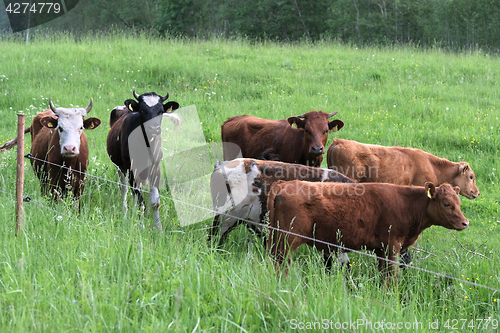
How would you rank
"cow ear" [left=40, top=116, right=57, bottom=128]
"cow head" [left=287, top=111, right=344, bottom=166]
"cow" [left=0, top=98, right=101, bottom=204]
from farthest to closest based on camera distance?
"cow head" [left=287, top=111, right=344, bottom=166] < "cow ear" [left=40, top=116, right=57, bottom=128] < "cow" [left=0, top=98, right=101, bottom=204]

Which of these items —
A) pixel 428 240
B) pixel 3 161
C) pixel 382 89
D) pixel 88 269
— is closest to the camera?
pixel 88 269

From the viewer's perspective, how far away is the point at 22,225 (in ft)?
14.6

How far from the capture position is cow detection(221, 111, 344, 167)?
7430mm

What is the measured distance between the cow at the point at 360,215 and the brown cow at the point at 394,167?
1.91 m

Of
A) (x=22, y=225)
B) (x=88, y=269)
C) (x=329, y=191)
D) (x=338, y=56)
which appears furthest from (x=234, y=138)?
(x=338, y=56)

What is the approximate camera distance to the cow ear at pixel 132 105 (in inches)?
273

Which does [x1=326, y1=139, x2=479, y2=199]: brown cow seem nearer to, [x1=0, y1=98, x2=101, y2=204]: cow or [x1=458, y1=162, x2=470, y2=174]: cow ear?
[x1=458, y1=162, x2=470, y2=174]: cow ear

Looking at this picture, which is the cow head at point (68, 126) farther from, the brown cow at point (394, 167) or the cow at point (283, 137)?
the brown cow at point (394, 167)

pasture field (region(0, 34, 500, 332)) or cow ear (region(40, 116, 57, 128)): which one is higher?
cow ear (region(40, 116, 57, 128))

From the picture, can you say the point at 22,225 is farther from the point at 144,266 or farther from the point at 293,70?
the point at 293,70

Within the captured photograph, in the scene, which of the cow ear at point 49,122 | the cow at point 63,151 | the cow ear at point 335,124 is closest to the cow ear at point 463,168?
the cow ear at point 335,124

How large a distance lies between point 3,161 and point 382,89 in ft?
32.6

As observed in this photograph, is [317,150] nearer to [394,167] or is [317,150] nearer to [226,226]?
[394,167]

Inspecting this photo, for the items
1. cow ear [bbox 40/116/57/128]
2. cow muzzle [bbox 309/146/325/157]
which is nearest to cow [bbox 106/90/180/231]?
cow ear [bbox 40/116/57/128]
